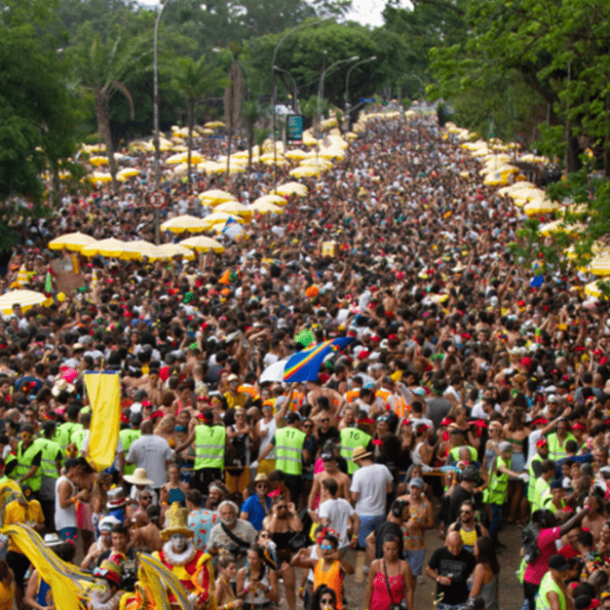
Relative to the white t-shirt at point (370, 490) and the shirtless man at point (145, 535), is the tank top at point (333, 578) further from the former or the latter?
the white t-shirt at point (370, 490)

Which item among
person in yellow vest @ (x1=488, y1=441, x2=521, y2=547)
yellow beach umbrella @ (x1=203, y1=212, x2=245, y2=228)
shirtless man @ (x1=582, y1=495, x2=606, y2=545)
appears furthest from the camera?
yellow beach umbrella @ (x1=203, y1=212, x2=245, y2=228)

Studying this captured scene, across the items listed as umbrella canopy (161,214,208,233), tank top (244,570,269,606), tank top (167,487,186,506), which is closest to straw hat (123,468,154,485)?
tank top (167,487,186,506)

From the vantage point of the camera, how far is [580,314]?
16344 mm

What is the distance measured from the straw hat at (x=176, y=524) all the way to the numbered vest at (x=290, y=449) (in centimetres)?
234

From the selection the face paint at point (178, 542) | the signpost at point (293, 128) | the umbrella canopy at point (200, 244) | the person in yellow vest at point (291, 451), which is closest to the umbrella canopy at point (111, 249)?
the umbrella canopy at point (200, 244)

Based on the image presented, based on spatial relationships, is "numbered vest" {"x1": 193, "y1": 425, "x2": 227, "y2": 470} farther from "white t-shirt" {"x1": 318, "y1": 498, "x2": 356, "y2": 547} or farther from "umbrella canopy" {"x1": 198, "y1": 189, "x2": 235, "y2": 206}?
"umbrella canopy" {"x1": 198, "y1": 189, "x2": 235, "y2": 206}

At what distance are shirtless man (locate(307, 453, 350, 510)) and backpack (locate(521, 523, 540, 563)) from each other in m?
1.72

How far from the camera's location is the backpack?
22.9 feet

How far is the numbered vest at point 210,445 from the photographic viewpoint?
913cm

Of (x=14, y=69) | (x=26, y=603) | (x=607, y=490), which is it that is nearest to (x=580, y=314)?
(x=607, y=490)

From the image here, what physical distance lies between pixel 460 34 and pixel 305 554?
20360mm

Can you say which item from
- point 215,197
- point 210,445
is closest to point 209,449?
point 210,445

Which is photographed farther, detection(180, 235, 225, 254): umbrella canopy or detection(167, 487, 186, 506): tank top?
detection(180, 235, 225, 254): umbrella canopy

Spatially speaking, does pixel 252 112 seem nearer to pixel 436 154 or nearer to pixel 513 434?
pixel 436 154
